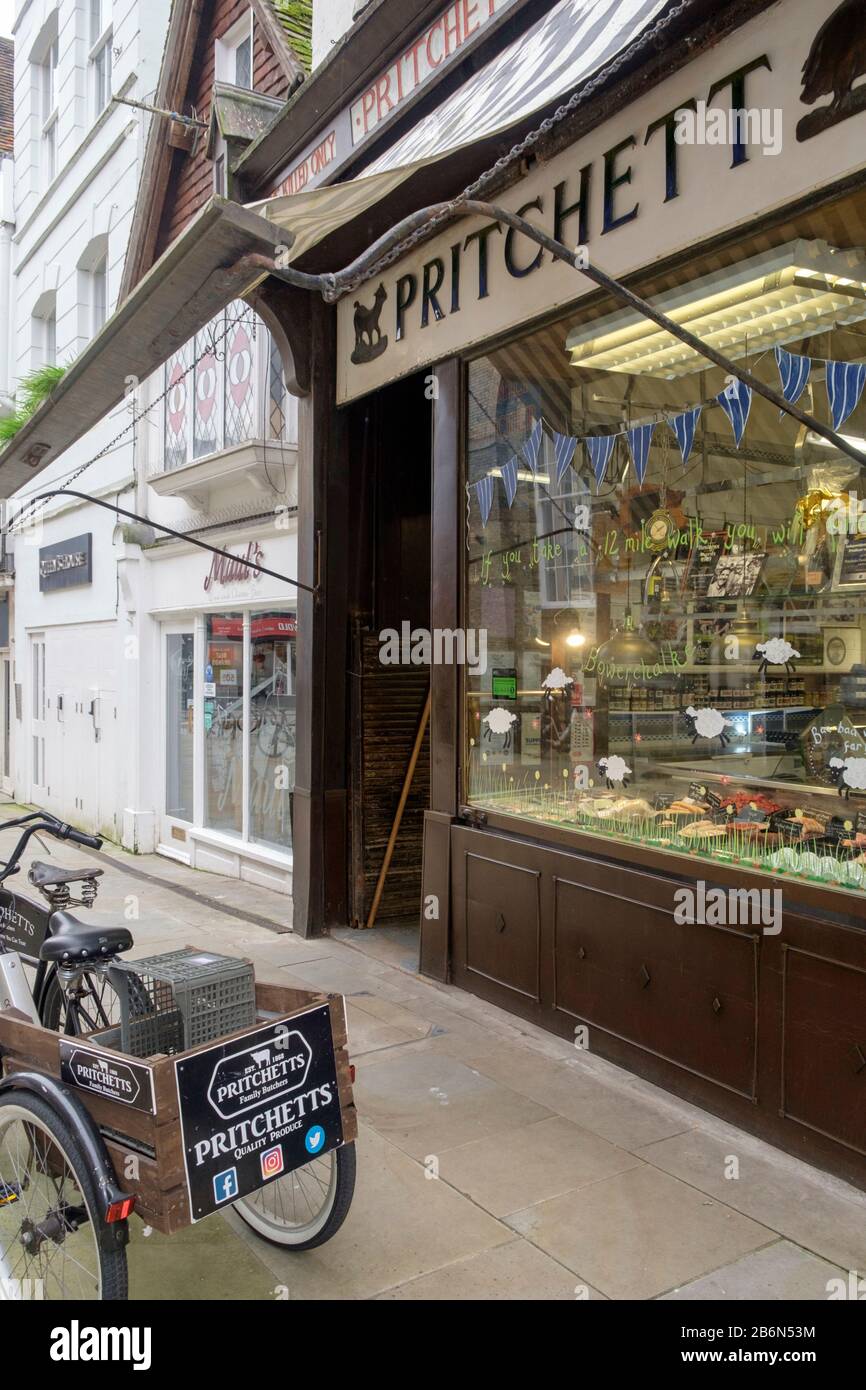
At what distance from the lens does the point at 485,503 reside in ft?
19.6

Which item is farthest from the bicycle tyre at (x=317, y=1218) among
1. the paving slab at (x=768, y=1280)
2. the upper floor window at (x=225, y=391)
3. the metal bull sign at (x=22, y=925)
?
the upper floor window at (x=225, y=391)

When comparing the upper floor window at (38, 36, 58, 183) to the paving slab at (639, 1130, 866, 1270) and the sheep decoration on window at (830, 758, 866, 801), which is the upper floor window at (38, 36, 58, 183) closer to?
the sheep decoration on window at (830, 758, 866, 801)

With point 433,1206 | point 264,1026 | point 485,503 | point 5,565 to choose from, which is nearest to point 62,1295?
point 264,1026

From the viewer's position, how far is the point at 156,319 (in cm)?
491

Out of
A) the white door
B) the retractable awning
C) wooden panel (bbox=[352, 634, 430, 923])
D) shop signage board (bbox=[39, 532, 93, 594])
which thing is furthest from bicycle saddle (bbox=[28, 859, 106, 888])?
the white door

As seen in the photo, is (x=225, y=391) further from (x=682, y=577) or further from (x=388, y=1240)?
(x=388, y=1240)

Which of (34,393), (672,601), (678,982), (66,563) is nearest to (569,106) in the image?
(672,601)

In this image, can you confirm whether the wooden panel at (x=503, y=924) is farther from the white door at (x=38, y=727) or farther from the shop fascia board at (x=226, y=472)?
the white door at (x=38, y=727)

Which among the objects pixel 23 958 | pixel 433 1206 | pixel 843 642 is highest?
pixel 843 642

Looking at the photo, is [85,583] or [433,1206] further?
[85,583]

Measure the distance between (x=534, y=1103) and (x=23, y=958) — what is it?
2.24m

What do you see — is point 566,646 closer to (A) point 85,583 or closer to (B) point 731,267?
(B) point 731,267

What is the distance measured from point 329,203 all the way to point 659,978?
3674mm

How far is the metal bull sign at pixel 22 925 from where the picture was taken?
3652 mm
